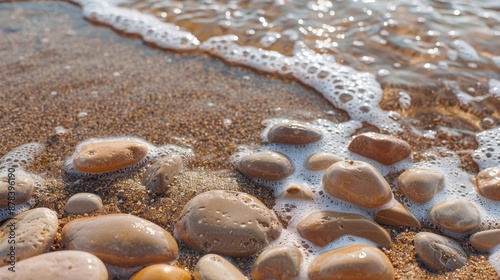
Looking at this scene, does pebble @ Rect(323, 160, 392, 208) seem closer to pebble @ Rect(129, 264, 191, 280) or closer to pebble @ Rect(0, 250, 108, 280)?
pebble @ Rect(129, 264, 191, 280)

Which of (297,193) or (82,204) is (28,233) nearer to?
(82,204)

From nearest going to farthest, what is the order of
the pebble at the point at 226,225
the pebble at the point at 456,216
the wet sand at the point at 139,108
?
1. the pebble at the point at 226,225
2. the pebble at the point at 456,216
3. the wet sand at the point at 139,108

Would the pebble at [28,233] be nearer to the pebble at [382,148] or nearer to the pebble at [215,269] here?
the pebble at [215,269]

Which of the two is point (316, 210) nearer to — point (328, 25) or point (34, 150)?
point (34, 150)

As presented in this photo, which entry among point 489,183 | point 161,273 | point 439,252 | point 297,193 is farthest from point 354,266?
point 489,183

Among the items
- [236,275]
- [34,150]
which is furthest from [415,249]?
[34,150]

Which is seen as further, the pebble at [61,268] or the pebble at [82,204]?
the pebble at [82,204]

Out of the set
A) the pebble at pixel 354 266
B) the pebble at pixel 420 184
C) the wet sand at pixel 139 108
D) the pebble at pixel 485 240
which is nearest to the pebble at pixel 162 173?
the wet sand at pixel 139 108
